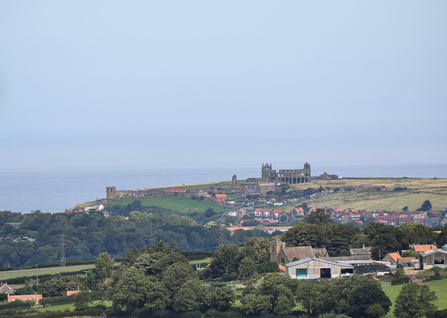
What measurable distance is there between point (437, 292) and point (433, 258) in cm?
1189

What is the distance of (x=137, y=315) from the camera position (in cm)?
4919

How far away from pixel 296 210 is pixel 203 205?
3133 cm

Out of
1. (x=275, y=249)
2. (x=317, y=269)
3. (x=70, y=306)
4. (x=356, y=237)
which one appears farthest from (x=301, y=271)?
(x=70, y=306)

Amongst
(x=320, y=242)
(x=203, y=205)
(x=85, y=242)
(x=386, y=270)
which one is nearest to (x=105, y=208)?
(x=203, y=205)

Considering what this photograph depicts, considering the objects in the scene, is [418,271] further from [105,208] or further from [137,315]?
[105,208]

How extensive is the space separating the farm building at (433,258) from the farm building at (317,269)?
6683 millimetres

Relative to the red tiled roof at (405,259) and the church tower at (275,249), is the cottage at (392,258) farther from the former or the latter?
the church tower at (275,249)

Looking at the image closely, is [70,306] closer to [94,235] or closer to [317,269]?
[317,269]

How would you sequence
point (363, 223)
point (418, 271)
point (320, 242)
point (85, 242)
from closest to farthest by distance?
point (418, 271)
point (320, 242)
point (85, 242)
point (363, 223)

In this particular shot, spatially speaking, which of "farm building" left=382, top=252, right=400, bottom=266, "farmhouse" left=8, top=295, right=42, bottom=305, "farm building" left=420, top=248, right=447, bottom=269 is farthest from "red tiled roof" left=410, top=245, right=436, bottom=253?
"farmhouse" left=8, top=295, right=42, bottom=305

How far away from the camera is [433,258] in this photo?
177 ft

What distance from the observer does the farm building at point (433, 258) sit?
176 ft

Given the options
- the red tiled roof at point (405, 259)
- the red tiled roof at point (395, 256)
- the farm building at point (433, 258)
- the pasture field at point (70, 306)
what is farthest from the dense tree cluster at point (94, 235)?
the farm building at point (433, 258)

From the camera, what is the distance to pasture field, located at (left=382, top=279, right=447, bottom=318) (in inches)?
1575
